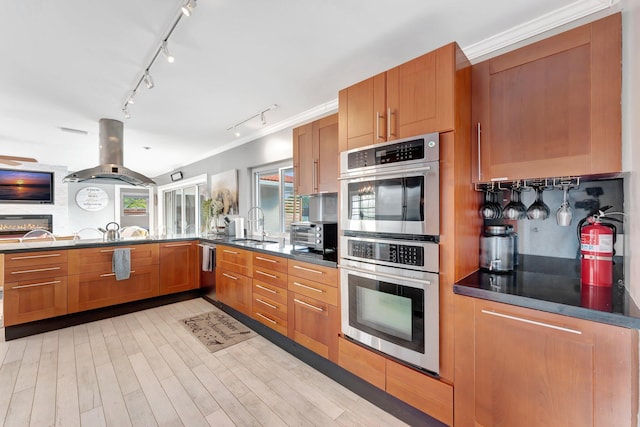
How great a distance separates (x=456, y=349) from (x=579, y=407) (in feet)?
1.60

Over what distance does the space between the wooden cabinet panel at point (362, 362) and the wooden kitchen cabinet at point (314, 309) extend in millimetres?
81

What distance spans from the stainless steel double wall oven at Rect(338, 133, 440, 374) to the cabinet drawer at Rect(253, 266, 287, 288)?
2.36 feet

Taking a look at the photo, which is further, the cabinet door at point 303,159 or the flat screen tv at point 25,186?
the flat screen tv at point 25,186

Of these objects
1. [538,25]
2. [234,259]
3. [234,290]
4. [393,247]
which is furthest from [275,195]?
[538,25]

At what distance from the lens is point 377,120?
183 centimetres

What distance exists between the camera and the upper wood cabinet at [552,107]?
1309 millimetres

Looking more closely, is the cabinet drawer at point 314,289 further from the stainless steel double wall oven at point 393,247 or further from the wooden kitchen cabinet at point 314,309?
the stainless steel double wall oven at point 393,247

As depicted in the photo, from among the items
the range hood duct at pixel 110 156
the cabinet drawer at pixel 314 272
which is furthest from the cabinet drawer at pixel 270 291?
the range hood duct at pixel 110 156

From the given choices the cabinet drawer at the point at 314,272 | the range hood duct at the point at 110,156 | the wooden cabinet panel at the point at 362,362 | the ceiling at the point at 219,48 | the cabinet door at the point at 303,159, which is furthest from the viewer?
the range hood duct at the point at 110,156

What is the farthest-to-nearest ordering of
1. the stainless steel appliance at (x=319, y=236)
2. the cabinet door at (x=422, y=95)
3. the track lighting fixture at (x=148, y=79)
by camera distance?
the stainless steel appliance at (x=319, y=236), the track lighting fixture at (x=148, y=79), the cabinet door at (x=422, y=95)

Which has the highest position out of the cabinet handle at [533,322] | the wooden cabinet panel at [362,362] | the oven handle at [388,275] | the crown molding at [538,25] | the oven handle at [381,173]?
the crown molding at [538,25]

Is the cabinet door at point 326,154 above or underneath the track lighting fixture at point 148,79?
underneath

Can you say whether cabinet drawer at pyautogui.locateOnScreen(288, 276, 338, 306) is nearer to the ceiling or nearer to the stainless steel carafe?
the stainless steel carafe

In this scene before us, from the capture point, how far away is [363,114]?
1.92 metres
